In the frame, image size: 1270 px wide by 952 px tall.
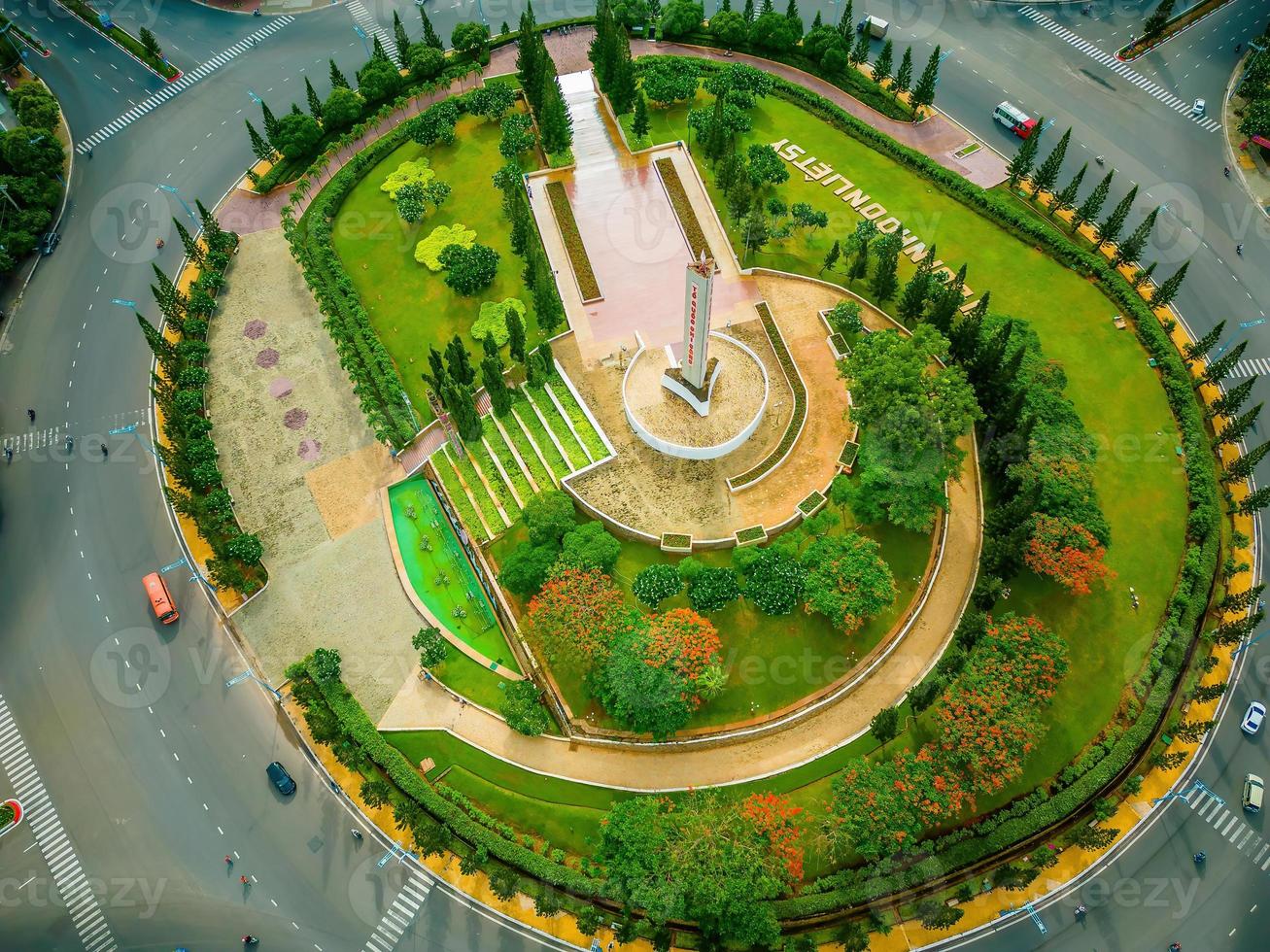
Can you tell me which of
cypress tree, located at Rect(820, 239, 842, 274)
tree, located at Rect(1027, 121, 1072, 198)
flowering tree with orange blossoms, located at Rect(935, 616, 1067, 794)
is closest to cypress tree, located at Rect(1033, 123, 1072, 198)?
tree, located at Rect(1027, 121, 1072, 198)

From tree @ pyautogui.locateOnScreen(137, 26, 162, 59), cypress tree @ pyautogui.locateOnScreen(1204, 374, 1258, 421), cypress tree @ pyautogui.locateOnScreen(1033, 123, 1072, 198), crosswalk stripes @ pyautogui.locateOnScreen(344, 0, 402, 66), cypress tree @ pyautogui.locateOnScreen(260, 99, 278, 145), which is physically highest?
tree @ pyautogui.locateOnScreen(137, 26, 162, 59)

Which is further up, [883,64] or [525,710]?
[883,64]

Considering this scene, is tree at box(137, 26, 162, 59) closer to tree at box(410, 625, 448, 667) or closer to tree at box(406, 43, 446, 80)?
tree at box(406, 43, 446, 80)

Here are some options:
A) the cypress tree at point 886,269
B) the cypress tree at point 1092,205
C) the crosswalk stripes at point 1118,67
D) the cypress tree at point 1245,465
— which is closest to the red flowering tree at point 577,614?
the cypress tree at point 886,269

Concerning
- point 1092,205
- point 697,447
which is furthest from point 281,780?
point 1092,205

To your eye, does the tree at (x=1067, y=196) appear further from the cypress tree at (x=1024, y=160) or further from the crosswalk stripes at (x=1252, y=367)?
the crosswalk stripes at (x=1252, y=367)

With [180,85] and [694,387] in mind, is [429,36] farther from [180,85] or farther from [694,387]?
[694,387]
